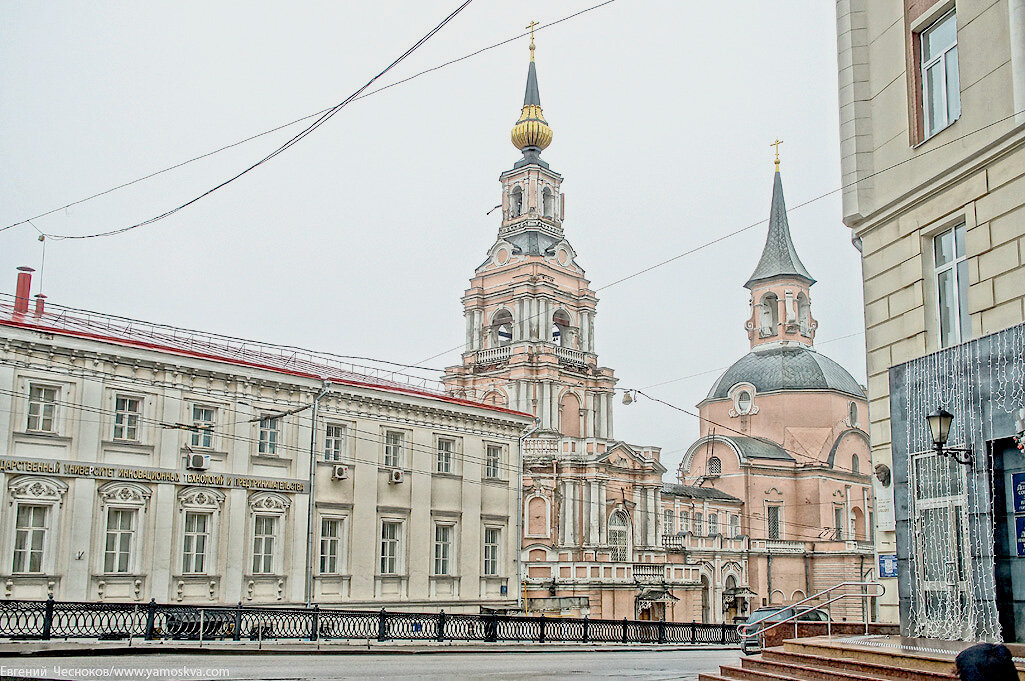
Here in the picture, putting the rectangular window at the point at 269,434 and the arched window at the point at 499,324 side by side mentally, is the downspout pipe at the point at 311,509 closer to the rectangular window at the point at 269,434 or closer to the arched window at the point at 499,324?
the rectangular window at the point at 269,434

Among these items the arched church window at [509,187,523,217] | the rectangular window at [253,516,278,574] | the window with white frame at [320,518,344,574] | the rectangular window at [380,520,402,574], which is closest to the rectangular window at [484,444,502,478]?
the rectangular window at [380,520,402,574]

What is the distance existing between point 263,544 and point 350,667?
Result: 1275cm

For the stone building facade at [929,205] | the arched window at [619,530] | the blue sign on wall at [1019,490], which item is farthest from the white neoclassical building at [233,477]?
the arched window at [619,530]

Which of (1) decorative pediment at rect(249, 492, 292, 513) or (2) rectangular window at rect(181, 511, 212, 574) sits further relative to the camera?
(1) decorative pediment at rect(249, 492, 292, 513)

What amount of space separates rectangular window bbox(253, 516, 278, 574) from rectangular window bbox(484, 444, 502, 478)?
8.15 meters

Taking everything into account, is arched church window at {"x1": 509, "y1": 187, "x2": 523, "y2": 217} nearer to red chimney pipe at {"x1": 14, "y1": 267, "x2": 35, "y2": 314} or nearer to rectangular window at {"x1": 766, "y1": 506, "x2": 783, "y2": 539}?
rectangular window at {"x1": 766, "y1": 506, "x2": 783, "y2": 539}

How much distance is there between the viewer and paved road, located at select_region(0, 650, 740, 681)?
589 inches

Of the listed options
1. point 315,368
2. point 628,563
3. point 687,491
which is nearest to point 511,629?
point 315,368

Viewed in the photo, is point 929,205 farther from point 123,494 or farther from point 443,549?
point 443,549

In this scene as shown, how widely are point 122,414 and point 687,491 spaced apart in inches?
1863

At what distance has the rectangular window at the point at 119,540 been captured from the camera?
2662 cm

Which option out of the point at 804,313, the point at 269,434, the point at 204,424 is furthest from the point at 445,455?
the point at 804,313

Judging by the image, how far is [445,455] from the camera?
3419 centimetres

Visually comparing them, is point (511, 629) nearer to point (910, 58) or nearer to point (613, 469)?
point (910, 58)
